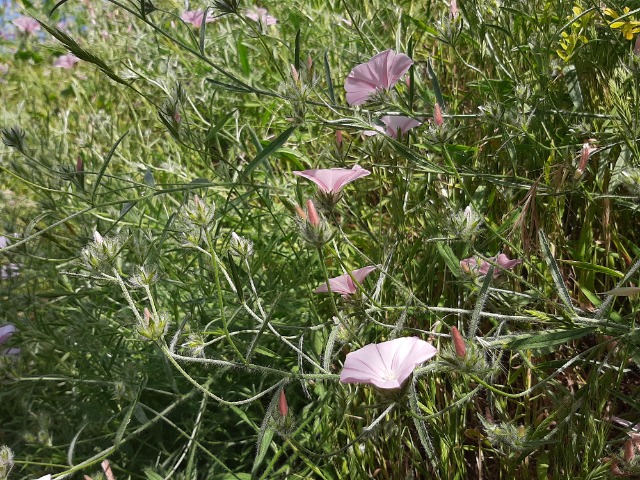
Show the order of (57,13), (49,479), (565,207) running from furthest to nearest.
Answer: (57,13) → (565,207) → (49,479)

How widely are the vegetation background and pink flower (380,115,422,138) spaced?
0.9 inches

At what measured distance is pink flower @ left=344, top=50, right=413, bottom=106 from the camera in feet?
3.44

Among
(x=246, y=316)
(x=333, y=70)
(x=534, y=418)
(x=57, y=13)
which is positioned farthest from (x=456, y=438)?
(x=57, y=13)

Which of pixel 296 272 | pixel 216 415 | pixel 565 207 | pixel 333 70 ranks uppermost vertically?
pixel 333 70

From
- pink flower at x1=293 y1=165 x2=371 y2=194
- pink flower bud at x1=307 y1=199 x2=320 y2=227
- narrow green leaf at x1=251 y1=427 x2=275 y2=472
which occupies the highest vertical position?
pink flower at x1=293 y1=165 x2=371 y2=194

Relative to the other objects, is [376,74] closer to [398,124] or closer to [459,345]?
[398,124]

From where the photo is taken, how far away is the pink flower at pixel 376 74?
1.05 meters

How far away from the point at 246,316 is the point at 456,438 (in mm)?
424

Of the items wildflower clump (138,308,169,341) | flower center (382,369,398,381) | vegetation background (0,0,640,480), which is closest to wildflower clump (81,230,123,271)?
vegetation background (0,0,640,480)

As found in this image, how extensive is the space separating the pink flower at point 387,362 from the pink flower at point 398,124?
1.41ft

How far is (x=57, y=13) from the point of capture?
3.24 meters

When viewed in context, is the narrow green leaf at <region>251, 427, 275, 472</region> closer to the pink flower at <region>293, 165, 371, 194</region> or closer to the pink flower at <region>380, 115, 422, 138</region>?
the pink flower at <region>293, 165, 371, 194</region>

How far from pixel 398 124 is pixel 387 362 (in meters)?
0.50

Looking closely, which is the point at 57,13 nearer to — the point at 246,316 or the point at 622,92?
the point at 246,316
